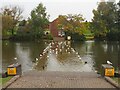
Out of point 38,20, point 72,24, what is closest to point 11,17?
point 38,20

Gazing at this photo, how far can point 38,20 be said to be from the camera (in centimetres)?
6244

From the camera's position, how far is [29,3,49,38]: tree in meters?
61.4

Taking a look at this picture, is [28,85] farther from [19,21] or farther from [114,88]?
[19,21]

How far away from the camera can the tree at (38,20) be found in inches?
2419

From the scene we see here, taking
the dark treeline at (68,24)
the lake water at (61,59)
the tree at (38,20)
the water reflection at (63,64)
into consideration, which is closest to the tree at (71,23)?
the dark treeline at (68,24)

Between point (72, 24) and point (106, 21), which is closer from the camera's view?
point (106, 21)

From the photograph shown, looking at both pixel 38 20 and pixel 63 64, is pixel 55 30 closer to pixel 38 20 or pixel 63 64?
pixel 38 20

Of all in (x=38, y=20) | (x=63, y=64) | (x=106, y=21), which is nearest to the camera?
(x=63, y=64)

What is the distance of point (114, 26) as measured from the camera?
193 feet

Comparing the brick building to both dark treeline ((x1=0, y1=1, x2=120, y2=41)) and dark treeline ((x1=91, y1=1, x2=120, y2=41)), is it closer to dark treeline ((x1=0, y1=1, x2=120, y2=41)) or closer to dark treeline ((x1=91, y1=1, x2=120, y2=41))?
dark treeline ((x1=0, y1=1, x2=120, y2=41))

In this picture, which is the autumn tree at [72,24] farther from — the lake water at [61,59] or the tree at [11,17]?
the lake water at [61,59]

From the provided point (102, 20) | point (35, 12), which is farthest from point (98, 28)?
point (35, 12)

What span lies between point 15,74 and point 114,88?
221 inches

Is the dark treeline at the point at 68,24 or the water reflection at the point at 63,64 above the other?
the dark treeline at the point at 68,24
